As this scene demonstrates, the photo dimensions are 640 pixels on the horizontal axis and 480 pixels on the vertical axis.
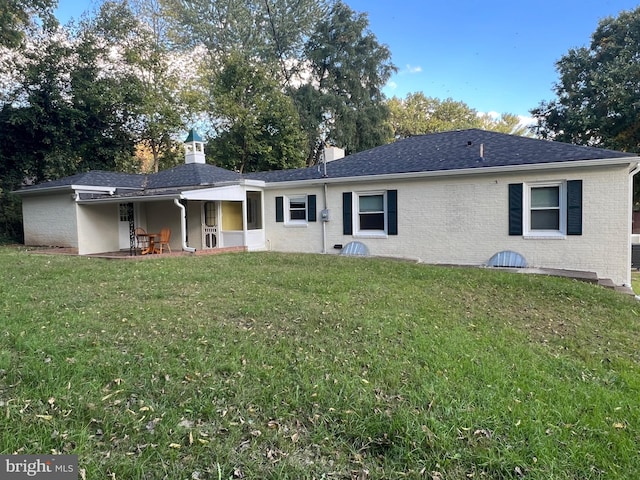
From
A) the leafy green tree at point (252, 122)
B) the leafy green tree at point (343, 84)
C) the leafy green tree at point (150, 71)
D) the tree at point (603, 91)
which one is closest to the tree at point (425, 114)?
the leafy green tree at point (343, 84)

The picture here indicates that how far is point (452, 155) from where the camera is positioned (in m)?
11.9

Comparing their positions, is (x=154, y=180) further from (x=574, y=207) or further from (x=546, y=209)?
(x=574, y=207)

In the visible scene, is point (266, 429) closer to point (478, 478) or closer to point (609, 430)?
point (478, 478)

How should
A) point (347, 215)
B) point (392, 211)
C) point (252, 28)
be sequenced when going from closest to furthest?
1. point (392, 211)
2. point (347, 215)
3. point (252, 28)

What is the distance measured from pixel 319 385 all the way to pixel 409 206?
9.12m

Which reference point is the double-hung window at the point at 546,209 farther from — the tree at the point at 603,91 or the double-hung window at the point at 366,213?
the tree at the point at 603,91

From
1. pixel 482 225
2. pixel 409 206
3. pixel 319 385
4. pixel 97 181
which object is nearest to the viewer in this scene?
pixel 319 385

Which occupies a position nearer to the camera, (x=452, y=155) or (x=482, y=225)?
(x=482, y=225)

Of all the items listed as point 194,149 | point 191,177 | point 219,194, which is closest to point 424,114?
point 194,149

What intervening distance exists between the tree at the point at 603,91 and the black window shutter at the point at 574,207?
12054 millimetres

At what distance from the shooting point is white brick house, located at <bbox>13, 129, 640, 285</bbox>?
31.2ft

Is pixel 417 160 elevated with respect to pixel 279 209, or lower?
elevated

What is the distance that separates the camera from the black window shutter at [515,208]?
1022 centimetres

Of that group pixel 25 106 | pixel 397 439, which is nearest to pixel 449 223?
pixel 397 439
